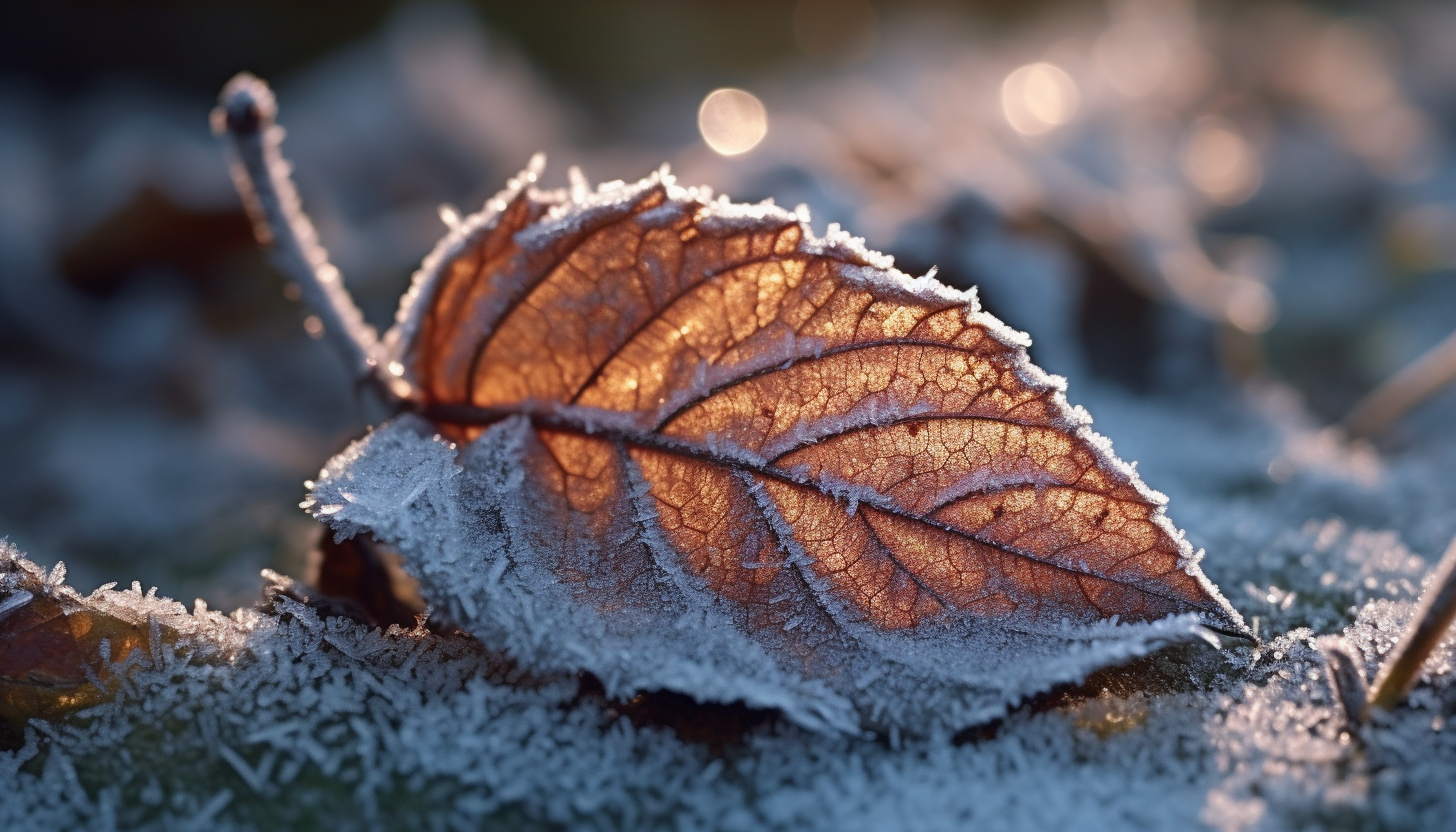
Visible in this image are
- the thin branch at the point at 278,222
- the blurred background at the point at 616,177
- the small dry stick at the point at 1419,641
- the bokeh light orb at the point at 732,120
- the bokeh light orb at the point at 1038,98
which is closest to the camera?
the small dry stick at the point at 1419,641

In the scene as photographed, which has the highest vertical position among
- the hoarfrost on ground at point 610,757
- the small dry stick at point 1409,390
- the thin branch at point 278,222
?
the small dry stick at point 1409,390

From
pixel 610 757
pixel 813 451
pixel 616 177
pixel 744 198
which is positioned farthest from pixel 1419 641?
pixel 616 177

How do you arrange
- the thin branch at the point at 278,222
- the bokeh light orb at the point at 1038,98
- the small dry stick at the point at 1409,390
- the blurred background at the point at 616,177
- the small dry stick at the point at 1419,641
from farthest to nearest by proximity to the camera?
the bokeh light orb at the point at 1038,98
the blurred background at the point at 616,177
the small dry stick at the point at 1409,390
the thin branch at the point at 278,222
the small dry stick at the point at 1419,641

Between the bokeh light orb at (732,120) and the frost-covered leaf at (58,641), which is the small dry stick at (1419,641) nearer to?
the frost-covered leaf at (58,641)

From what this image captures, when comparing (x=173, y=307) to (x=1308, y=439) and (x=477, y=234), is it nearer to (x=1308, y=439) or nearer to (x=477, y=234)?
(x=477, y=234)

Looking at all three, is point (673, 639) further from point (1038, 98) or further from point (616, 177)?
point (1038, 98)

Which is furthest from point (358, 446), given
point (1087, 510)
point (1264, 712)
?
point (1264, 712)

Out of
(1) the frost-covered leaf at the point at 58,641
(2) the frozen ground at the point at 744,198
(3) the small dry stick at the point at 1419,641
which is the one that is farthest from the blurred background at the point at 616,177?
(3) the small dry stick at the point at 1419,641

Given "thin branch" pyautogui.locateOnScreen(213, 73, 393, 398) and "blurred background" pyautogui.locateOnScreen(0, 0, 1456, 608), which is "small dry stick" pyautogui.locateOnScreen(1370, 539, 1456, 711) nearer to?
"blurred background" pyautogui.locateOnScreen(0, 0, 1456, 608)
